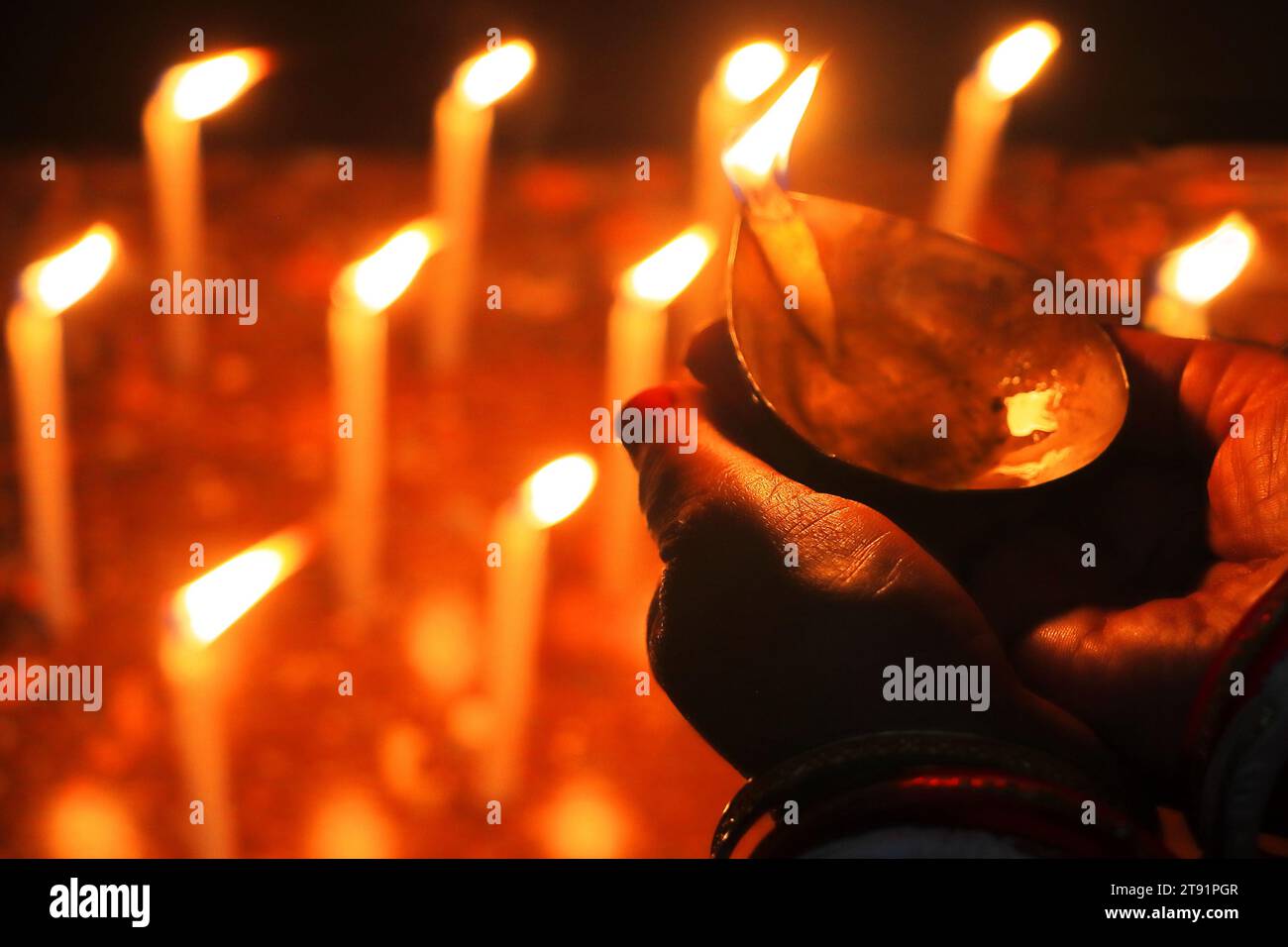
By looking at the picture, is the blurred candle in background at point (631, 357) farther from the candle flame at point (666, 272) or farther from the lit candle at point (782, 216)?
the lit candle at point (782, 216)

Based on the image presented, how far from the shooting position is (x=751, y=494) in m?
0.71

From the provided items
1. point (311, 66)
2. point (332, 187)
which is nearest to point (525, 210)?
point (332, 187)

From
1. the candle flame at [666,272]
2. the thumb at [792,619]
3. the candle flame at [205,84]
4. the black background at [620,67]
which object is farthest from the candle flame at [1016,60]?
the thumb at [792,619]

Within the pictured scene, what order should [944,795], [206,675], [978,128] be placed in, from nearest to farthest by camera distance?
[944,795] < [206,675] < [978,128]

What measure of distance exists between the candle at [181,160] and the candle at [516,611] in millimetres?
670

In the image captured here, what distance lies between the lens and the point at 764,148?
31.4 inches

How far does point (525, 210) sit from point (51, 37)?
813 millimetres

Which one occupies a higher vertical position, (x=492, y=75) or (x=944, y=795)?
(x=492, y=75)

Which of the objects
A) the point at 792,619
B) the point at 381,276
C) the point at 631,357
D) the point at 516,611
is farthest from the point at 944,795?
the point at 381,276

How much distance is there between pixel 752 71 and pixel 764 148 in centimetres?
93

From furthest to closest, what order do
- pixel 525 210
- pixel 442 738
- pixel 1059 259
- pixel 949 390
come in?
pixel 525 210 → pixel 1059 259 → pixel 442 738 → pixel 949 390

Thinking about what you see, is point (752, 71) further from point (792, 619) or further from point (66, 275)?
point (792, 619)

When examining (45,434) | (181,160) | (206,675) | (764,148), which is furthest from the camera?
(181,160)

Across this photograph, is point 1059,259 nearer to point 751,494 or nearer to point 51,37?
point 751,494
